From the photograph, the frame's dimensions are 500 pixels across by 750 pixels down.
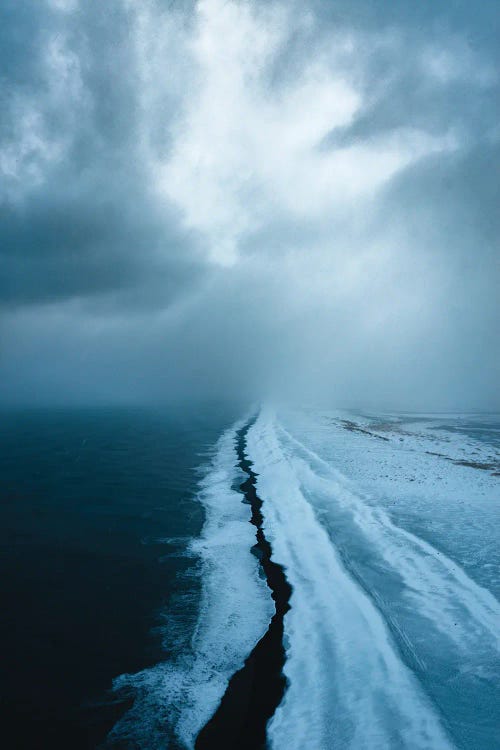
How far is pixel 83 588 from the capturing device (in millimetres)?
10406

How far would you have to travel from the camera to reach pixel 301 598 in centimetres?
1009

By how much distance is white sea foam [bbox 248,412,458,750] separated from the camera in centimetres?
592

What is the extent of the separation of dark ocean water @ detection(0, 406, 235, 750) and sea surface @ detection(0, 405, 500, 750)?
0.14 ft

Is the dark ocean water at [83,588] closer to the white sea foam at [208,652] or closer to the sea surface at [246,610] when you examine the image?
the sea surface at [246,610]

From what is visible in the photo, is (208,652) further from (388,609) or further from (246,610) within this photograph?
(388,609)

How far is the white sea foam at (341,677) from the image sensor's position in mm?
5918

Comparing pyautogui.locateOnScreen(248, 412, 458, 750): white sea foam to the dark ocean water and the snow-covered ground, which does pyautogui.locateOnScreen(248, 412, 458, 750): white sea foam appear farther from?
the dark ocean water

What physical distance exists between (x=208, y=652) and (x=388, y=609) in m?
4.32

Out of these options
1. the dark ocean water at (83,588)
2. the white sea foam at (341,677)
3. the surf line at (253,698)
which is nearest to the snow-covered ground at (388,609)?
the white sea foam at (341,677)

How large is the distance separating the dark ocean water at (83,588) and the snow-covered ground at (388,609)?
9.57ft

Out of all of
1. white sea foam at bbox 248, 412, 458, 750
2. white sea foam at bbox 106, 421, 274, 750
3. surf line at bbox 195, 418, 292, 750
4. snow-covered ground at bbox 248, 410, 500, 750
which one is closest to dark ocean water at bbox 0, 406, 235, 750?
white sea foam at bbox 106, 421, 274, 750

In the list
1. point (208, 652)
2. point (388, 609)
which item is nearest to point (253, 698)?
point (208, 652)

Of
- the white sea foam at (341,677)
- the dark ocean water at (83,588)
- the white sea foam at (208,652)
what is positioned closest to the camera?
the white sea foam at (341,677)

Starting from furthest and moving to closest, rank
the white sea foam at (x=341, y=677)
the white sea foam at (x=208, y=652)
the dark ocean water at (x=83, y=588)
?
the dark ocean water at (x=83, y=588)
the white sea foam at (x=208, y=652)
the white sea foam at (x=341, y=677)
